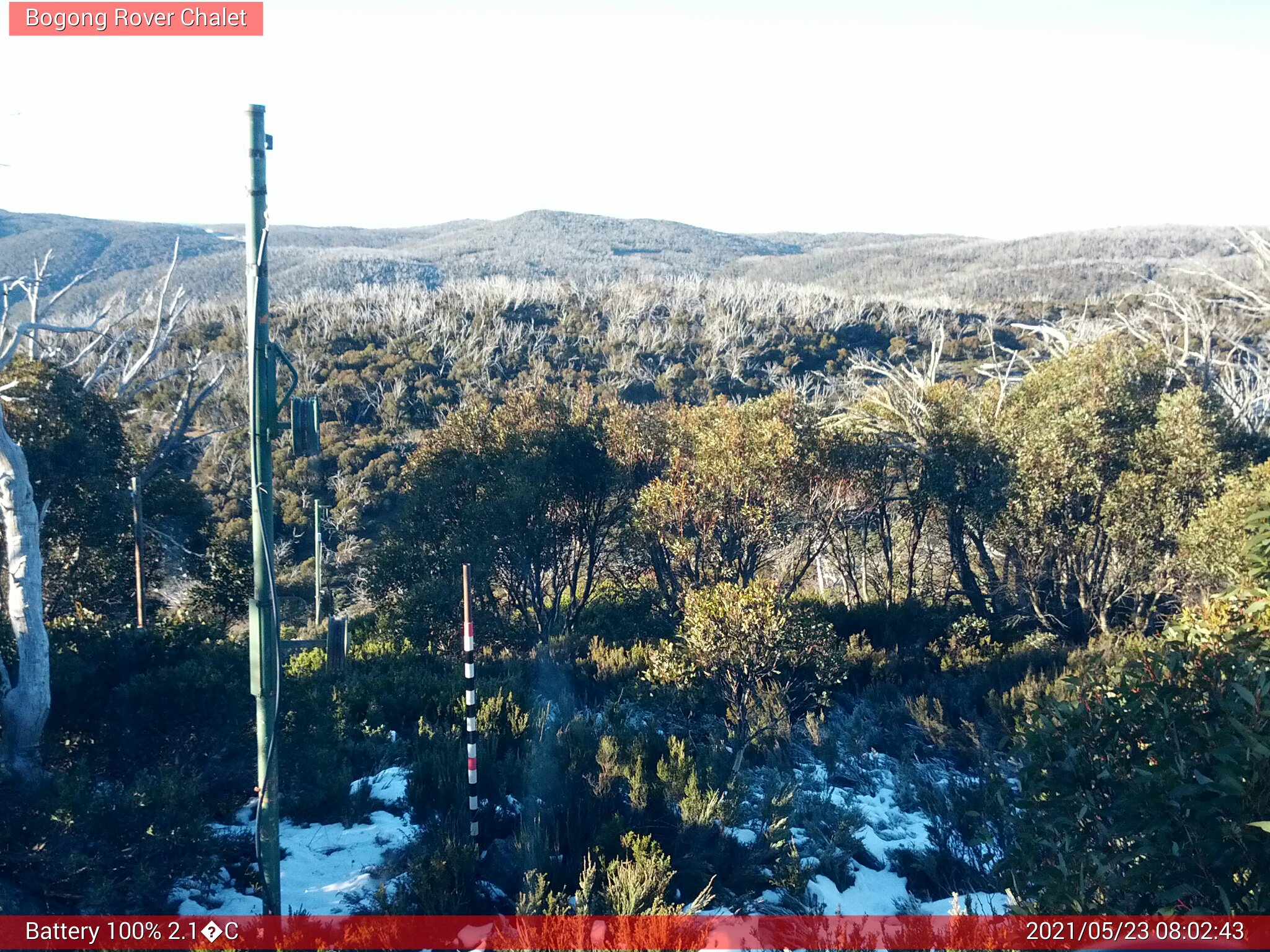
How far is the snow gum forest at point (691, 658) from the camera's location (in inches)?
172

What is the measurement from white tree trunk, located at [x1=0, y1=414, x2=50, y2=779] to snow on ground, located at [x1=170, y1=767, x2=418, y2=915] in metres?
1.23

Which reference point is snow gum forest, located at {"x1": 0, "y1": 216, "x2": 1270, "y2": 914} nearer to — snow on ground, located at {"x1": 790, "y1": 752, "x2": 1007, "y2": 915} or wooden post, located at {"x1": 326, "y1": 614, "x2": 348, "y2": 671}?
snow on ground, located at {"x1": 790, "y1": 752, "x2": 1007, "y2": 915}

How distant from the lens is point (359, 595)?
17.1 meters

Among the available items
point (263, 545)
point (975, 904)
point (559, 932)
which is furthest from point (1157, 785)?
point (263, 545)

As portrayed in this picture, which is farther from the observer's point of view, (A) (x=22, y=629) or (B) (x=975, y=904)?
(A) (x=22, y=629)

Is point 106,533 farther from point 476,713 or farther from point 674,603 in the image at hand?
point 674,603

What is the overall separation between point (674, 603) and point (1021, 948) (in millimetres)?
7274

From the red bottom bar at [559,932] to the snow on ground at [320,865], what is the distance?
287mm

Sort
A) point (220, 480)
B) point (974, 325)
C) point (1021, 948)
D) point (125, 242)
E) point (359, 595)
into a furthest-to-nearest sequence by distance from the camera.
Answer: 1. point (125, 242)
2. point (974, 325)
3. point (220, 480)
4. point (359, 595)
5. point (1021, 948)

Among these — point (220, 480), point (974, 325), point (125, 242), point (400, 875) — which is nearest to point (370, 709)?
point (400, 875)

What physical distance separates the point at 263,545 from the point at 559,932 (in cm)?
226

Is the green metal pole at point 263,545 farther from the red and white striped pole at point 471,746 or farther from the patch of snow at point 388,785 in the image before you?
the patch of snow at point 388,785

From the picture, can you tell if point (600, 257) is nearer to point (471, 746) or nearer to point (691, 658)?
point (691, 658)

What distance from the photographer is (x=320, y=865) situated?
5.27 meters
